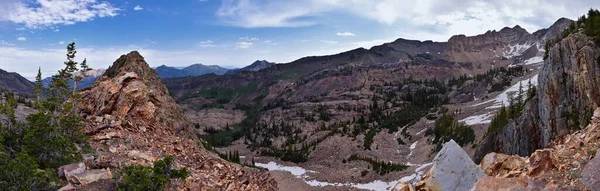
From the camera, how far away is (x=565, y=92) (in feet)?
117

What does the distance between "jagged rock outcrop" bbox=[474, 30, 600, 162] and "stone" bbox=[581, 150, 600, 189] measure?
66.5 ft

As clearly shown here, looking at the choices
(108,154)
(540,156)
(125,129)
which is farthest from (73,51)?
(540,156)

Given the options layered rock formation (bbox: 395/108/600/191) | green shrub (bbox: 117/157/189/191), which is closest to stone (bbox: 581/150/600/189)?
layered rock formation (bbox: 395/108/600/191)

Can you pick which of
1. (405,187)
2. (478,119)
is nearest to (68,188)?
(405,187)

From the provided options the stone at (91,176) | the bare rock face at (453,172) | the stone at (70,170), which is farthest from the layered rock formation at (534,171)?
the stone at (70,170)

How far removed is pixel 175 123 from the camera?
138 ft

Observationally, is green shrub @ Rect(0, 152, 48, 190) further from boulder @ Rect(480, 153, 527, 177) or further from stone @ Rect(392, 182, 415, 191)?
boulder @ Rect(480, 153, 527, 177)

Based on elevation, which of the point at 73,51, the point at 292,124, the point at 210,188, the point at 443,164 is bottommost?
the point at 292,124

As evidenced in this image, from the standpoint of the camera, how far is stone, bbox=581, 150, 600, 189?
41.0 ft

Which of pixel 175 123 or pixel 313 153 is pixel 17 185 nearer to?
pixel 175 123

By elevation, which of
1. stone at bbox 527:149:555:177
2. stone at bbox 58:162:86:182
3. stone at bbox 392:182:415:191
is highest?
stone at bbox 527:149:555:177

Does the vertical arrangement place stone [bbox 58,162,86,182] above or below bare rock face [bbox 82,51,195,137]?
below

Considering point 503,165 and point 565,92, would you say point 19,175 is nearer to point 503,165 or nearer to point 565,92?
point 503,165

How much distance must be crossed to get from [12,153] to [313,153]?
8092cm
